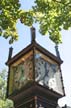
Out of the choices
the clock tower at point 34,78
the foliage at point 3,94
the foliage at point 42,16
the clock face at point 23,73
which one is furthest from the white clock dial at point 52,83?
the foliage at point 3,94

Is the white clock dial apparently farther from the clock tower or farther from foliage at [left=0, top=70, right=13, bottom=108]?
foliage at [left=0, top=70, right=13, bottom=108]

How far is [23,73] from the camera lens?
46.1 ft

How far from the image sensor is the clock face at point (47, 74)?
43.4ft

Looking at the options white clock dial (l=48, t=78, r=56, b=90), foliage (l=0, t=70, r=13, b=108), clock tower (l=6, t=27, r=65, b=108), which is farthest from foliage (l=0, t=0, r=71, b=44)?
foliage (l=0, t=70, r=13, b=108)

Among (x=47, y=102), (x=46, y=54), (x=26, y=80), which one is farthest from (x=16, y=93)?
(x=46, y=54)

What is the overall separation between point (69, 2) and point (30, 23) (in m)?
2.85

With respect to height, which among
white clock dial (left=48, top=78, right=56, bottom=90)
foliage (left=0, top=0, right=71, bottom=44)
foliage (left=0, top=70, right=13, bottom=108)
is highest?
foliage (left=0, top=70, right=13, bottom=108)

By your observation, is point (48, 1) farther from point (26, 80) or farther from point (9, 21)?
point (26, 80)

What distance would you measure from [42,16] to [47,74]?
3.99m

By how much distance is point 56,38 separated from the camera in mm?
14078

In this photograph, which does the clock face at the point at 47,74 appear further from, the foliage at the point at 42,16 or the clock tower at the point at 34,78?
the foliage at the point at 42,16

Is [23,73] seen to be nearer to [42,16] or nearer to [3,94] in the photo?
[42,16]

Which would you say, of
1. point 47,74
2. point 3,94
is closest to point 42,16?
point 47,74

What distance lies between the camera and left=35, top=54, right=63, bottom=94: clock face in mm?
13225
